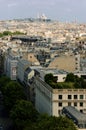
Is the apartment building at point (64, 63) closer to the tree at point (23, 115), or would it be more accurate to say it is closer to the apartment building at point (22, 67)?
the apartment building at point (22, 67)

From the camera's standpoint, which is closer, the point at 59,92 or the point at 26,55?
the point at 59,92

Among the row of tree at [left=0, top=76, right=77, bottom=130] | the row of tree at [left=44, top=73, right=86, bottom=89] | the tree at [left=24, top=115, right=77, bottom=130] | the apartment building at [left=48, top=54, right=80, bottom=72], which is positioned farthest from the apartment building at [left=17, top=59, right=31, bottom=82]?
the tree at [left=24, top=115, right=77, bottom=130]

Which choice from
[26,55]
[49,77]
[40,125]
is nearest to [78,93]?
[49,77]

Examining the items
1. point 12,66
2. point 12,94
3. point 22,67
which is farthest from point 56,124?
point 12,66

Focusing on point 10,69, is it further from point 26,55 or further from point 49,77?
point 49,77

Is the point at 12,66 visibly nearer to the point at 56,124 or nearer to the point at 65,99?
the point at 65,99

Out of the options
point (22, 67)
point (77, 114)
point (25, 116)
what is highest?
point (77, 114)

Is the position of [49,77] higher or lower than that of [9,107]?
higher
